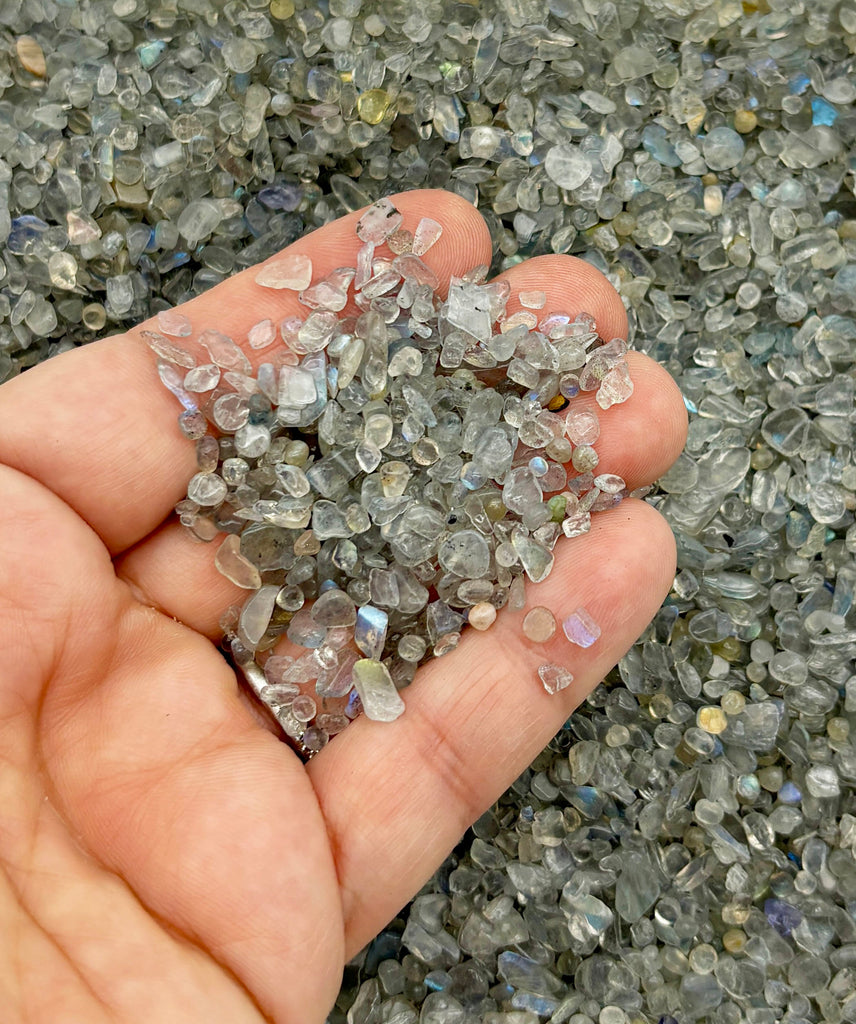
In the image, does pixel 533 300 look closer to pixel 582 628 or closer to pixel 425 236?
pixel 425 236

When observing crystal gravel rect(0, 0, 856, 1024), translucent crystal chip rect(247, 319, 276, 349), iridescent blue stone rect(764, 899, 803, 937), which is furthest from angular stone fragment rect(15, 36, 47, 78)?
iridescent blue stone rect(764, 899, 803, 937)

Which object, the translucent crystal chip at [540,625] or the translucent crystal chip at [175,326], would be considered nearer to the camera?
the translucent crystal chip at [540,625]

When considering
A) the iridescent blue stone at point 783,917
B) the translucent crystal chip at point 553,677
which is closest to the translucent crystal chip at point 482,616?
the translucent crystal chip at point 553,677

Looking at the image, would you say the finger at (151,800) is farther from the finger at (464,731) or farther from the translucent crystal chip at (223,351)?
the translucent crystal chip at (223,351)

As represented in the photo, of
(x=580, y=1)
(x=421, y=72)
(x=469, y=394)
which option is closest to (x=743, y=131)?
(x=580, y=1)

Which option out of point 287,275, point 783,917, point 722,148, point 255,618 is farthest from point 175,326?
point 783,917

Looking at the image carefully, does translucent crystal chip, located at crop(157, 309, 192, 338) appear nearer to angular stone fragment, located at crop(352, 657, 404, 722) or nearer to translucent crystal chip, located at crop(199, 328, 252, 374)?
translucent crystal chip, located at crop(199, 328, 252, 374)

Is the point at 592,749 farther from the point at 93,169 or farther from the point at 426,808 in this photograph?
the point at 93,169
